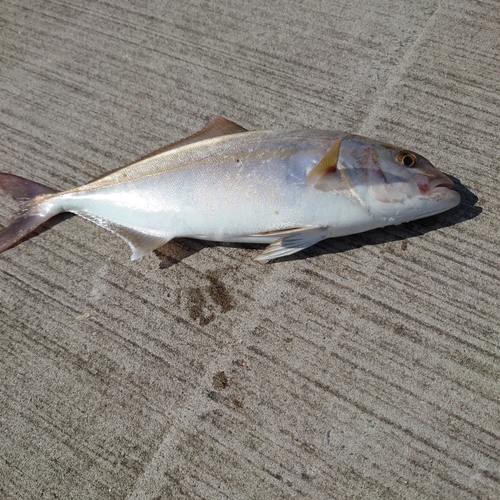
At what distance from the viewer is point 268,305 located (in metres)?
2.48

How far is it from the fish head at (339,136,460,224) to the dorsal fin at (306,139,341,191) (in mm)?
78

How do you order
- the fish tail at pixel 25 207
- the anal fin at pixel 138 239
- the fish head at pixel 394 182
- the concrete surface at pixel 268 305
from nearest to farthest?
1. the concrete surface at pixel 268 305
2. the fish head at pixel 394 182
3. the anal fin at pixel 138 239
4. the fish tail at pixel 25 207

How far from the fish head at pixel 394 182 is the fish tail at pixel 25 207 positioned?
175 centimetres

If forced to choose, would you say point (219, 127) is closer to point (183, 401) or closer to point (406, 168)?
point (406, 168)

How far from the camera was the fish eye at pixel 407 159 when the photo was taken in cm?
234

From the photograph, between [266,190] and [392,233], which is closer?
[266,190]

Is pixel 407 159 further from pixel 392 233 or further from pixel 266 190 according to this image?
pixel 266 190

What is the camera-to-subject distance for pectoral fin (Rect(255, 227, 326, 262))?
2.38m

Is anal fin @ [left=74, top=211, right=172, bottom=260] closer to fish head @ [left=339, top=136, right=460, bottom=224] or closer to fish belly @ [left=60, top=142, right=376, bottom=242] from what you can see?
fish belly @ [left=60, top=142, right=376, bottom=242]

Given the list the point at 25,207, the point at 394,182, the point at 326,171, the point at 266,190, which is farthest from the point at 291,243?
the point at 25,207

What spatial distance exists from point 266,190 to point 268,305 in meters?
0.62

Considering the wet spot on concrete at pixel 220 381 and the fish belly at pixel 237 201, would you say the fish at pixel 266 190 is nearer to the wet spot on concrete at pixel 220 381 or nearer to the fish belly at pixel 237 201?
the fish belly at pixel 237 201

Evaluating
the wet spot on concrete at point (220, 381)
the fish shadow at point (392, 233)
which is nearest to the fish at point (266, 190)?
the fish shadow at point (392, 233)

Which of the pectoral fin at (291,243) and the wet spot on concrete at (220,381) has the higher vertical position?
the pectoral fin at (291,243)
